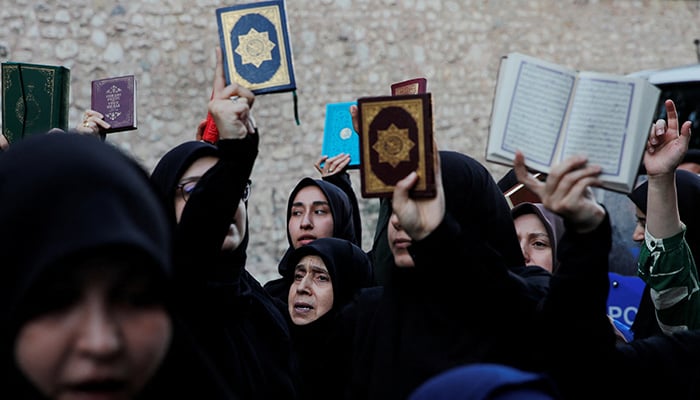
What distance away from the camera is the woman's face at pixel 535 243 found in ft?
12.3

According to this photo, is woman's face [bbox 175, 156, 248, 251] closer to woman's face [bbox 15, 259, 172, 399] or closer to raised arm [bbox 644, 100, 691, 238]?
raised arm [bbox 644, 100, 691, 238]

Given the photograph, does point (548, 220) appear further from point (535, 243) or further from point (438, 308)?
point (438, 308)

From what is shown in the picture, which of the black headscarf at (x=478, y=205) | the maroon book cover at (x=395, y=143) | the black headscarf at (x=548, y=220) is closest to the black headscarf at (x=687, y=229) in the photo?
the black headscarf at (x=548, y=220)

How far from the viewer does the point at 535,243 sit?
3801 mm

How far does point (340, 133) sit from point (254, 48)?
6.72 ft

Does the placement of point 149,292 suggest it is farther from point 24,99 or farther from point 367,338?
point 24,99

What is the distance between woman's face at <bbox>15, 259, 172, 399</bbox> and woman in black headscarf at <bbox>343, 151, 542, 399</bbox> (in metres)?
1.05

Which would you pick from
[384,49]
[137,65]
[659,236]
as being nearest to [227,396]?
[659,236]

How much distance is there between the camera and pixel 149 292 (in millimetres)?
1461

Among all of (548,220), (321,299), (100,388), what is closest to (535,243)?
(548,220)

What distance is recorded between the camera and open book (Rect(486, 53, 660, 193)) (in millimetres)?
2248

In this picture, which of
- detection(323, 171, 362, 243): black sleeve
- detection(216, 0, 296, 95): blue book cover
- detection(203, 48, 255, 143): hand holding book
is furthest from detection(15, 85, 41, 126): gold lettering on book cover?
detection(323, 171, 362, 243): black sleeve

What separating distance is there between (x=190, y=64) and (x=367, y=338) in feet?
30.9

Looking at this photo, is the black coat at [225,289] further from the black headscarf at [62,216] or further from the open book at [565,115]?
the black headscarf at [62,216]
